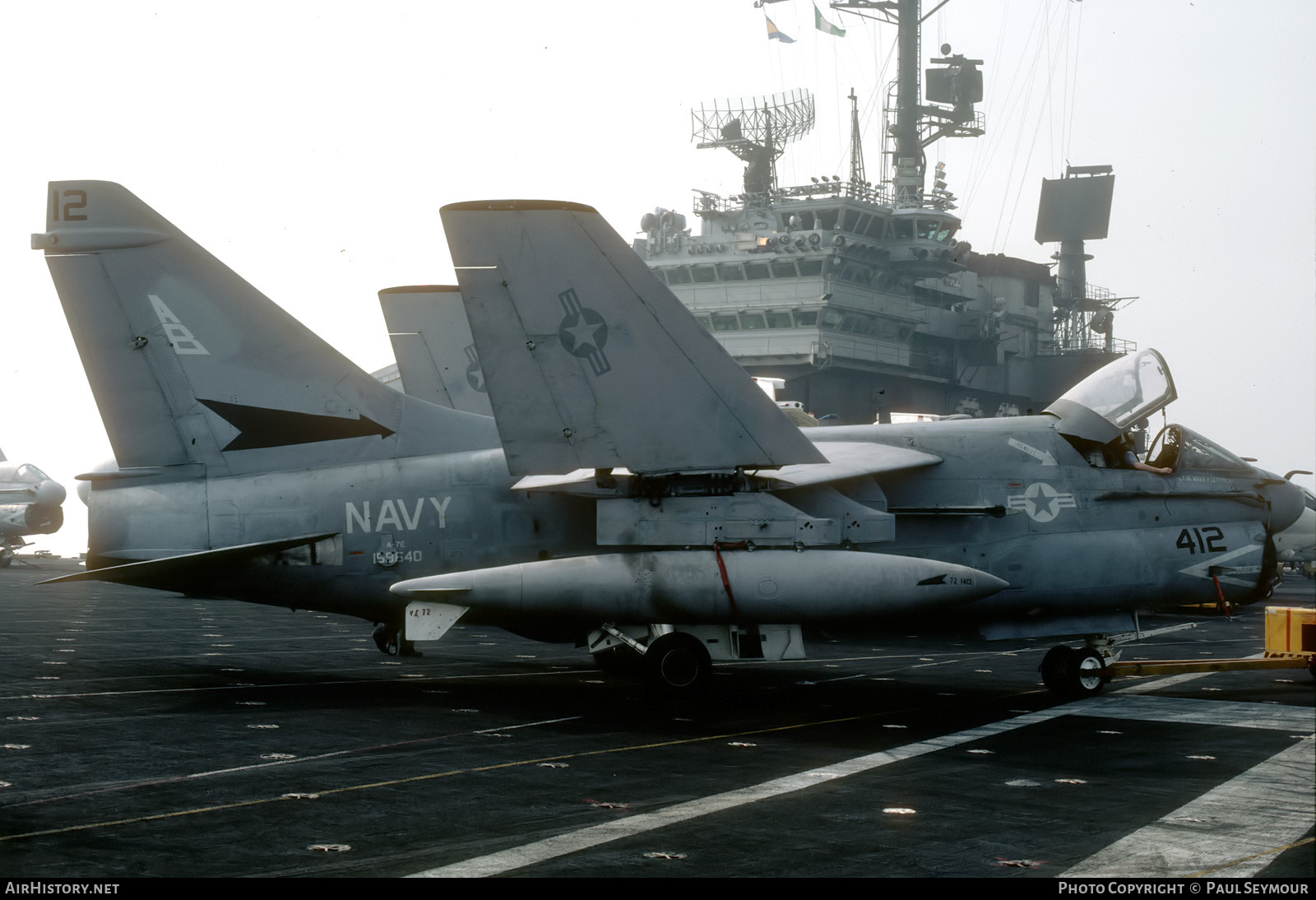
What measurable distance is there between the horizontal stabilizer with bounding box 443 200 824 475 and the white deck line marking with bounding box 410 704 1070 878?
343 centimetres

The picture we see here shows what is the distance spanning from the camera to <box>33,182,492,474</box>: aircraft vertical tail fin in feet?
44.1

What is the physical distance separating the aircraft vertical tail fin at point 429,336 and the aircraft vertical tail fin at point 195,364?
4416 mm

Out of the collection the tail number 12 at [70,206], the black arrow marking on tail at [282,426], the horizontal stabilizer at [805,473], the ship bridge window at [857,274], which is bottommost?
the horizontal stabilizer at [805,473]

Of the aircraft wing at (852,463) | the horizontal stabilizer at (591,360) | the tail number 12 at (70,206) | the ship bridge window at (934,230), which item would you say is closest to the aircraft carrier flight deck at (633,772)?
the aircraft wing at (852,463)

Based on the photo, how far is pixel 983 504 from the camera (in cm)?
1369

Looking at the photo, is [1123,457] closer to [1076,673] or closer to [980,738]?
[1076,673]

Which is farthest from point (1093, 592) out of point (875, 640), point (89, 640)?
point (89, 640)

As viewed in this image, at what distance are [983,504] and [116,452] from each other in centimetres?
1051

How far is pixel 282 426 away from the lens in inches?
547

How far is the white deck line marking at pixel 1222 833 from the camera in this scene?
6.29m

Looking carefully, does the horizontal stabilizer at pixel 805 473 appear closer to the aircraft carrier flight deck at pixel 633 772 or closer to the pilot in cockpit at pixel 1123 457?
the aircraft carrier flight deck at pixel 633 772

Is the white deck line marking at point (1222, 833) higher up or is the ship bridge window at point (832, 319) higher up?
the ship bridge window at point (832, 319)

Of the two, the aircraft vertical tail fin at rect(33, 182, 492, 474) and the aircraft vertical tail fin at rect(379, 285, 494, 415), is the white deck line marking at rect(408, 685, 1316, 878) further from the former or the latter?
the aircraft vertical tail fin at rect(379, 285, 494, 415)

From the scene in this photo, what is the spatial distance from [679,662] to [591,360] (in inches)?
136
